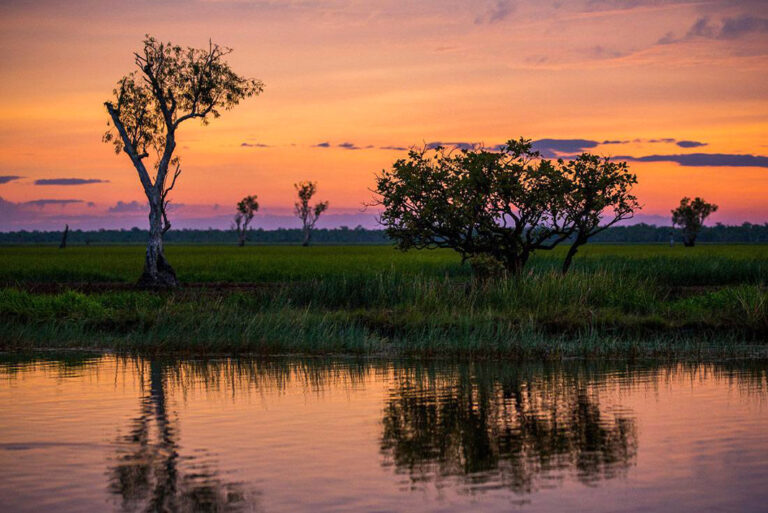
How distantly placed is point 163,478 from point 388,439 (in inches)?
123

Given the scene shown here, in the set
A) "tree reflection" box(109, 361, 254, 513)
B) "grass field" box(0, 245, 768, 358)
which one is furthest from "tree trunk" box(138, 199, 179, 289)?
"tree reflection" box(109, 361, 254, 513)

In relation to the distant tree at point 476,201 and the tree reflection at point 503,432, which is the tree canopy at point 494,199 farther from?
the tree reflection at point 503,432

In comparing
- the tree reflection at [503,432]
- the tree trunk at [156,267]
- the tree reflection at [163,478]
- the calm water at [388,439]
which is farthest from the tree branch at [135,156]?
the tree reflection at [163,478]

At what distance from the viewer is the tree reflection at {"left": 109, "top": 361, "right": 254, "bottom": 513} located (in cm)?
905

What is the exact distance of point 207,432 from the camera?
41.5ft

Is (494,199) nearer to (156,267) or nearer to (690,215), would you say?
(156,267)

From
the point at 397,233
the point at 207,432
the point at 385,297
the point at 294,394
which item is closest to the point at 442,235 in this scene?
the point at 397,233

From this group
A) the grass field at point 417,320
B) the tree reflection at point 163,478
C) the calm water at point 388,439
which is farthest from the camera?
the grass field at point 417,320

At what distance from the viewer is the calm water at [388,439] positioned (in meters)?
9.26

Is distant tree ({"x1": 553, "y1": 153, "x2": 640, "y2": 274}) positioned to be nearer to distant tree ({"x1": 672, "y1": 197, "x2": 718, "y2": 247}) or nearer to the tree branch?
the tree branch

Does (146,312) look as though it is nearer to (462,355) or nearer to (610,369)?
(462,355)

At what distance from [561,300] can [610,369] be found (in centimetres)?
746

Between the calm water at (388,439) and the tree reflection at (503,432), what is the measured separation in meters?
0.03

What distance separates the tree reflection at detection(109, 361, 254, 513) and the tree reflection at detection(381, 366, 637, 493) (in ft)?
6.53
